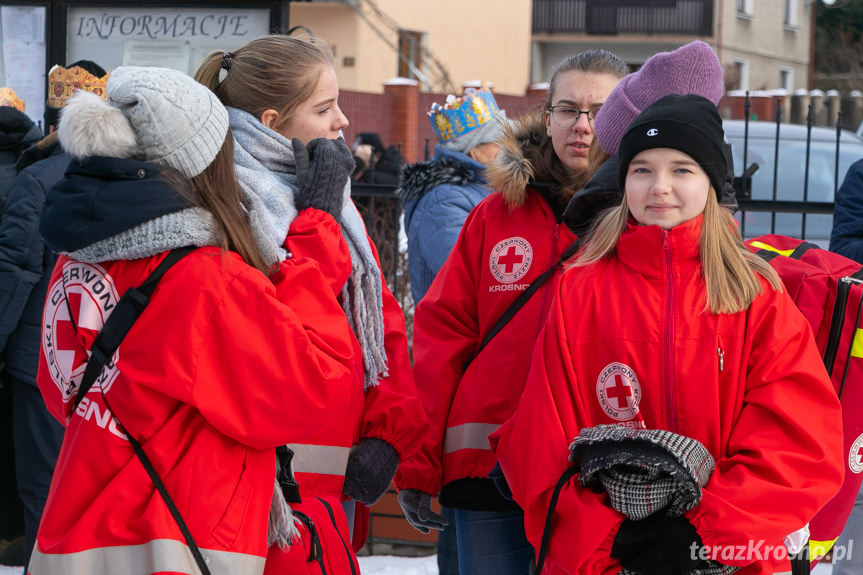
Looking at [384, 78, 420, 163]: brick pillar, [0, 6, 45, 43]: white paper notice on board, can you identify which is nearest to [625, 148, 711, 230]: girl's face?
[0, 6, 45, 43]: white paper notice on board

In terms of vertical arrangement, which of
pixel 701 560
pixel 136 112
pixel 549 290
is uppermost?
pixel 136 112

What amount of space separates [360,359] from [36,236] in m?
2.20

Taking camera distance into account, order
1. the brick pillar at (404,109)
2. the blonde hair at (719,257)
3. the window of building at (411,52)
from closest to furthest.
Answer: the blonde hair at (719,257)
the brick pillar at (404,109)
the window of building at (411,52)

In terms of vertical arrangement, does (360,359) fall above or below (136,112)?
below

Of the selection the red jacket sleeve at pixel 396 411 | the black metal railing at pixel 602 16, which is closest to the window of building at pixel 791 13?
the black metal railing at pixel 602 16

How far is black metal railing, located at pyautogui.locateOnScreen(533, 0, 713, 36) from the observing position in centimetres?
2967

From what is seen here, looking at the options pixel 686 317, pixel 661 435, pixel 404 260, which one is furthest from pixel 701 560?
pixel 404 260

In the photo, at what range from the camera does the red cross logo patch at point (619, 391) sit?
2293mm

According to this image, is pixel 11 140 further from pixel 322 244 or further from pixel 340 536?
pixel 340 536

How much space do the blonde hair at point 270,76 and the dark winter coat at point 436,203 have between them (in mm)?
1272

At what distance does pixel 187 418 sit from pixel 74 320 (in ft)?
1.14

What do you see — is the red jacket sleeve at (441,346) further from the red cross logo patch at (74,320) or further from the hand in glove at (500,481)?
the red cross logo patch at (74,320)

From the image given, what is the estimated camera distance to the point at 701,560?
214cm

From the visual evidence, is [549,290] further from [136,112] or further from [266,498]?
[136,112]
